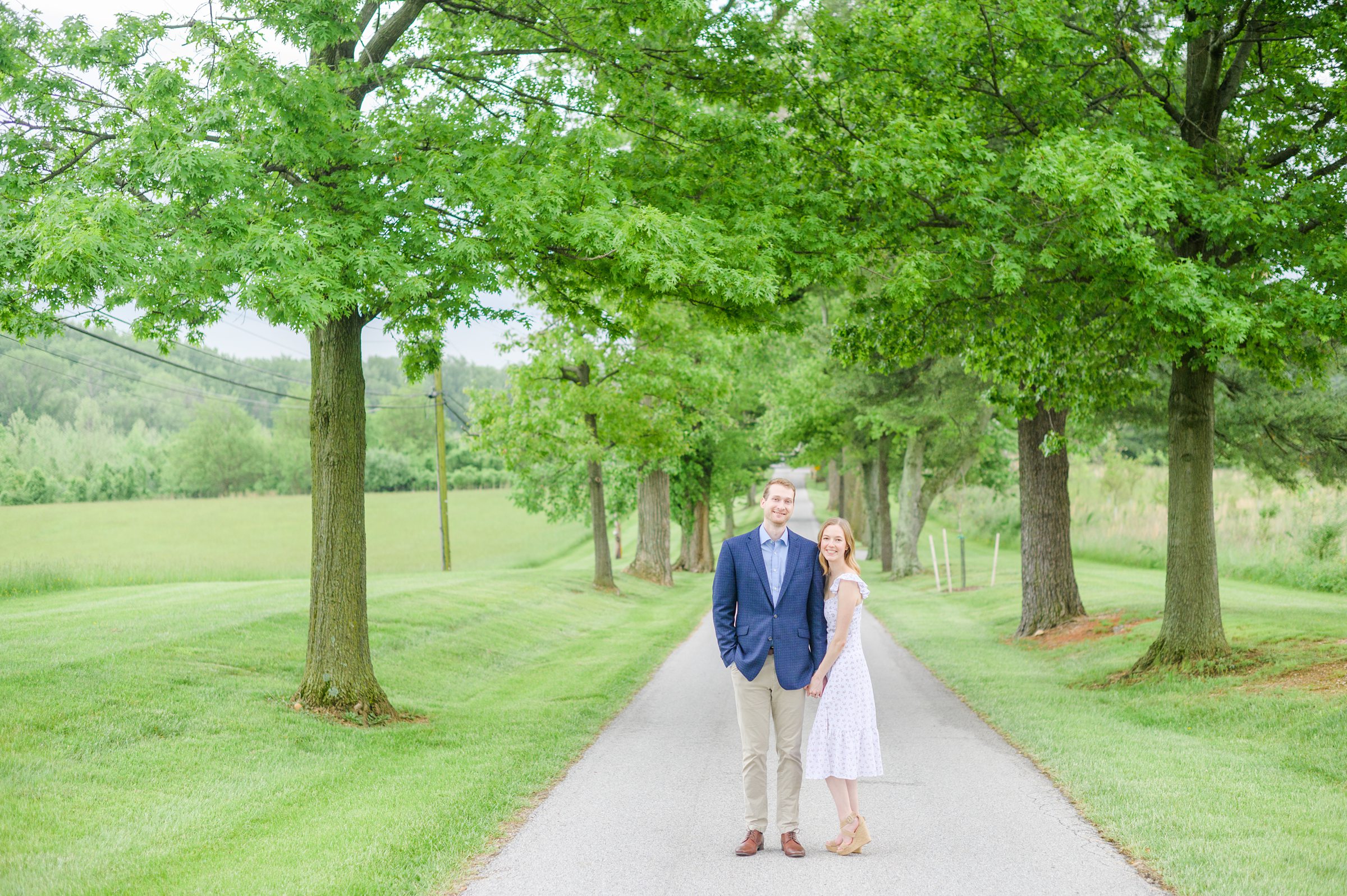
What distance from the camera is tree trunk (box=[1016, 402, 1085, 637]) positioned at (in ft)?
56.5

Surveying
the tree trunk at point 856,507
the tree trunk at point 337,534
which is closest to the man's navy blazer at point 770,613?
the tree trunk at point 337,534

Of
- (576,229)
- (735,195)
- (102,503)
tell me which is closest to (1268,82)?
(735,195)

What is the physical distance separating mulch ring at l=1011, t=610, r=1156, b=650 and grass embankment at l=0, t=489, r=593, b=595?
18394mm

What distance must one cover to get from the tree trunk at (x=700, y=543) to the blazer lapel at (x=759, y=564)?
107 feet

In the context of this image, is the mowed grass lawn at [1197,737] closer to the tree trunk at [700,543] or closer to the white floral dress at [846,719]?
the white floral dress at [846,719]

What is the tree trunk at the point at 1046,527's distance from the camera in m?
17.2

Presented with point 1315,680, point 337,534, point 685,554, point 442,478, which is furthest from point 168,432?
point 1315,680

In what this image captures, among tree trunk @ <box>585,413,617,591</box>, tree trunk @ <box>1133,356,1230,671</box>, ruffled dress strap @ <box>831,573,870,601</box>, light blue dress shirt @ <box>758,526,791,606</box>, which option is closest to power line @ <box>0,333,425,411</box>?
light blue dress shirt @ <box>758,526,791,606</box>

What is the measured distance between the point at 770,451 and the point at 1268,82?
25597 millimetres

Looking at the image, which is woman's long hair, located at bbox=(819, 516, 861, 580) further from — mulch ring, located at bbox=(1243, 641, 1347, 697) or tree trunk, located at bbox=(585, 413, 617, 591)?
tree trunk, located at bbox=(585, 413, 617, 591)

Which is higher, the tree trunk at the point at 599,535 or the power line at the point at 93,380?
the power line at the point at 93,380

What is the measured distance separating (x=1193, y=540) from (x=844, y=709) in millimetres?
8088

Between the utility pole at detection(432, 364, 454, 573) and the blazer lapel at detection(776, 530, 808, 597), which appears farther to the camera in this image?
the utility pole at detection(432, 364, 454, 573)

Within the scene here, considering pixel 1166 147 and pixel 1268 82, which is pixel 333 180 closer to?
pixel 1166 147
